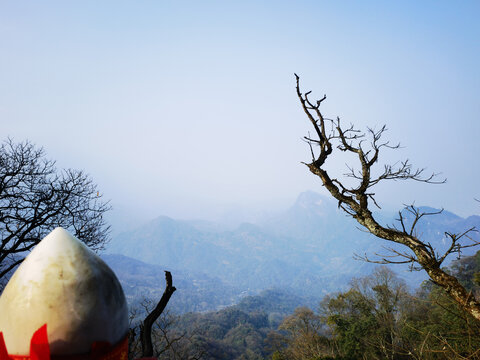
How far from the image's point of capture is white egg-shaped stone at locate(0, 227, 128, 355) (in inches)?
44.7

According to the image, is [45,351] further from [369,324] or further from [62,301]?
[369,324]

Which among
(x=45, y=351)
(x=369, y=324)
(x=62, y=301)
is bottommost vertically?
(x=369, y=324)

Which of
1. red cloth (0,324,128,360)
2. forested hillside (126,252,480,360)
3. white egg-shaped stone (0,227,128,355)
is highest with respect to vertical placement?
white egg-shaped stone (0,227,128,355)

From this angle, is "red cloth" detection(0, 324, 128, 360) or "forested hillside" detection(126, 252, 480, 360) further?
"forested hillside" detection(126, 252, 480, 360)

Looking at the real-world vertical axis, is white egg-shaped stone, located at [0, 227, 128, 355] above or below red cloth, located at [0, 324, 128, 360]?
above

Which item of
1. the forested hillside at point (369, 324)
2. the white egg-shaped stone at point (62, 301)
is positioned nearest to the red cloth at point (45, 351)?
the white egg-shaped stone at point (62, 301)

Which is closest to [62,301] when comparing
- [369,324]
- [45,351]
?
[45,351]

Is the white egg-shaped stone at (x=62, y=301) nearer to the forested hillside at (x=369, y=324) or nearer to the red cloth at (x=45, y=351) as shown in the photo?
the red cloth at (x=45, y=351)

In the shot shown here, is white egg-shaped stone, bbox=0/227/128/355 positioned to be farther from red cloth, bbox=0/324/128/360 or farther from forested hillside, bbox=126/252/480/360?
forested hillside, bbox=126/252/480/360

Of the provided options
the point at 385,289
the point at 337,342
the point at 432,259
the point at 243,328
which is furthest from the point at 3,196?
the point at 243,328

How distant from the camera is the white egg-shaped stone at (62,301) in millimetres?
1136

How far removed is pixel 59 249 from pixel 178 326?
8633 centimetres

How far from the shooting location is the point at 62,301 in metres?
1.17

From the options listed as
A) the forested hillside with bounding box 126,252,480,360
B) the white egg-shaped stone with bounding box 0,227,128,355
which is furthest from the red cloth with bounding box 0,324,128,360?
the forested hillside with bounding box 126,252,480,360
